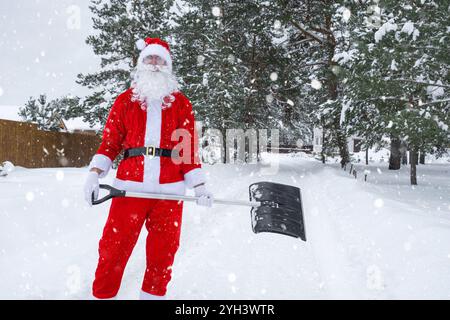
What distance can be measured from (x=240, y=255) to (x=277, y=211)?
1195 millimetres

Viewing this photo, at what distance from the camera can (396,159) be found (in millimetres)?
20703

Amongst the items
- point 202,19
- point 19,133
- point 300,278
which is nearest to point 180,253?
point 300,278

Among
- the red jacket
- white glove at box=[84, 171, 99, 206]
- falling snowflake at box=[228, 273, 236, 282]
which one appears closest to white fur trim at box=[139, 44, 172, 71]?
the red jacket

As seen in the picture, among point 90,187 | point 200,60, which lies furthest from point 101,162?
point 200,60

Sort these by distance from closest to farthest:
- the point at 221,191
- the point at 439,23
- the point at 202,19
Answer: the point at 439,23
the point at 221,191
the point at 202,19

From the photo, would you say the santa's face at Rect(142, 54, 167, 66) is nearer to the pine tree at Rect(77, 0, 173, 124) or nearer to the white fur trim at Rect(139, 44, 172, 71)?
the white fur trim at Rect(139, 44, 172, 71)

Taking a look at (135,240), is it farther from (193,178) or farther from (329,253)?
(329,253)

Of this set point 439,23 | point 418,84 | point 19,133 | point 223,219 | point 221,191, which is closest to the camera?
point 223,219

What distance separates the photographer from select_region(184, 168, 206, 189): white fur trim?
3266 millimetres

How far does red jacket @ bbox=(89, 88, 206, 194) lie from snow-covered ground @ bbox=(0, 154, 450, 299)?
1.02 metres

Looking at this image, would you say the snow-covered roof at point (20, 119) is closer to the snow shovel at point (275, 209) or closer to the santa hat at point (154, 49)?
the santa hat at point (154, 49)

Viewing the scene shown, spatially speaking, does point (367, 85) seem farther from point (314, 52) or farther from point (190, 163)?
point (314, 52)

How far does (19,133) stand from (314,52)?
15.6 meters

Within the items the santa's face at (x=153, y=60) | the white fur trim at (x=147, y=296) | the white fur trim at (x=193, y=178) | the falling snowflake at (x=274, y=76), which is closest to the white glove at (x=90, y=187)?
the white fur trim at (x=193, y=178)
